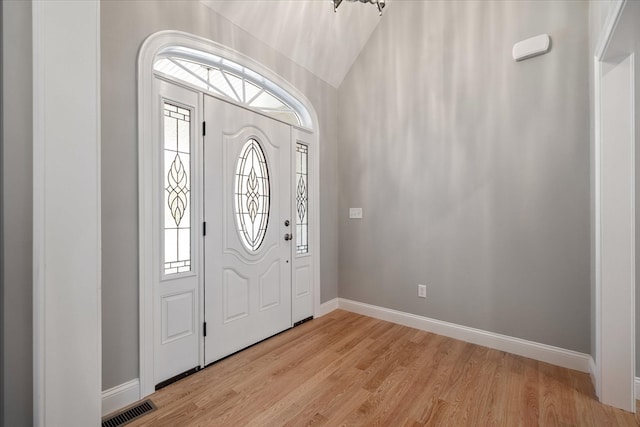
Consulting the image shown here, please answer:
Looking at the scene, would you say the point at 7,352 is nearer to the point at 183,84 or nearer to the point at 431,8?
the point at 183,84

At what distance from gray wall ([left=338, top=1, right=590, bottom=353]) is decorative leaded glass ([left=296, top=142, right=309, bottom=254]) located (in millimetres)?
577

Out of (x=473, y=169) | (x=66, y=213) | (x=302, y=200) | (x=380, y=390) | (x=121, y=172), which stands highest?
(x=473, y=169)

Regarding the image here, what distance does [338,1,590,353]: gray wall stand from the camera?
2273 mm

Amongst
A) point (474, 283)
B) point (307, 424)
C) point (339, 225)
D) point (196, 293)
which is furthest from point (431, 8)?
point (307, 424)

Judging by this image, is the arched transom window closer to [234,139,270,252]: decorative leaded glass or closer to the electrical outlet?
[234,139,270,252]: decorative leaded glass

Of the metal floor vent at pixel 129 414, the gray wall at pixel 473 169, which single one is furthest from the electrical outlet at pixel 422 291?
the metal floor vent at pixel 129 414

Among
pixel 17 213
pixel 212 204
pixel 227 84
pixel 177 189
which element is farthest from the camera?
pixel 227 84

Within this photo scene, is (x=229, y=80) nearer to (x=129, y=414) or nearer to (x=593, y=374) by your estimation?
(x=129, y=414)

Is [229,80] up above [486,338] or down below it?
above

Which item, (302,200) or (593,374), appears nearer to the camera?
(593,374)

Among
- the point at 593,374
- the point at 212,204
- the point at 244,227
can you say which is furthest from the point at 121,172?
the point at 593,374

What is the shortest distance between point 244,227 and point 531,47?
285cm

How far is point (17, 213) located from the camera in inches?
54.8

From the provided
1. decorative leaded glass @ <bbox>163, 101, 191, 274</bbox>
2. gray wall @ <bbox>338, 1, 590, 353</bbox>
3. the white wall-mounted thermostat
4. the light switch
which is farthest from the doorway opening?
the white wall-mounted thermostat
